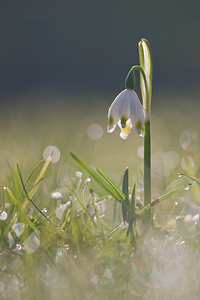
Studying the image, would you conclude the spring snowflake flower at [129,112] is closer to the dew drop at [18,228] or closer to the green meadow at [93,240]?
the green meadow at [93,240]

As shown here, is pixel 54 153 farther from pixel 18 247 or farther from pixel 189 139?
pixel 18 247

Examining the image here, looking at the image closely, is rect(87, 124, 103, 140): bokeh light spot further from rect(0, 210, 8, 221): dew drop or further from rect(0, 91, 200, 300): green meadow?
rect(0, 210, 8, 221): dew drop

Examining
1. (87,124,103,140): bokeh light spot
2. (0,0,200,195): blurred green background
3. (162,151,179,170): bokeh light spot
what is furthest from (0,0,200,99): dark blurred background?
(162,151,179,170): bokeh light spot

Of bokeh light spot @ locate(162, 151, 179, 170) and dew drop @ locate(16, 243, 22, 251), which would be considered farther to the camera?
bokeh light spot @ locate(162, 151, 179, 170)

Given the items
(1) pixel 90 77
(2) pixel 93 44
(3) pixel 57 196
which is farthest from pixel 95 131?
(2) pixel 93 44

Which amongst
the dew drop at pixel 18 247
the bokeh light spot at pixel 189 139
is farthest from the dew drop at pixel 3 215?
the bokeh light spot at pixel 189 139

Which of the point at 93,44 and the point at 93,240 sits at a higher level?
the point at 93,44

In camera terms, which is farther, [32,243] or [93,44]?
[93,44]
